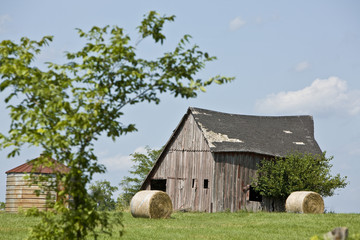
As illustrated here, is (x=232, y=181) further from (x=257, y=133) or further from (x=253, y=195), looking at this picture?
(x=257, y=133)

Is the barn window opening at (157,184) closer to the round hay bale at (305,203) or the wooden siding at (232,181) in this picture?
the wooden siding at (232,181)

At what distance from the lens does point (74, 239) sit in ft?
36.5

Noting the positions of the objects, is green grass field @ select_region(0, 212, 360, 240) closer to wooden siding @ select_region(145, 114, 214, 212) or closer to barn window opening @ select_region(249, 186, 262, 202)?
wooden siding @ select_region(145, 114, 214, 212)

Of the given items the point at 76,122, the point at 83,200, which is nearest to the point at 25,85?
the point at 76,122

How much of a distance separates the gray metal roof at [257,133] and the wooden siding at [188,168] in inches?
38.7

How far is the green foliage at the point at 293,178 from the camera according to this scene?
36750 mm

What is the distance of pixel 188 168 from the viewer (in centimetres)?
3853

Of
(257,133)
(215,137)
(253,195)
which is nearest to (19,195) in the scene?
(215,137)

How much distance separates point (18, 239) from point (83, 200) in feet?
30.8

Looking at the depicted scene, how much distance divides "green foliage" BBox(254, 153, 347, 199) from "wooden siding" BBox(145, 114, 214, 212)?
12.6 ft

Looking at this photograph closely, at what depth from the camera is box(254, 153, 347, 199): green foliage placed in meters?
36.8

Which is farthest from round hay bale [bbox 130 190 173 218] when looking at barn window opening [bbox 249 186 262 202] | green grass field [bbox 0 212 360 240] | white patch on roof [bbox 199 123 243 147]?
barn window opening [bbox 249 186 262 202]

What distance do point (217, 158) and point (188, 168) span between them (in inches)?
113

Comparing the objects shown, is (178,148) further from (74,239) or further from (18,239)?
(74,239)
